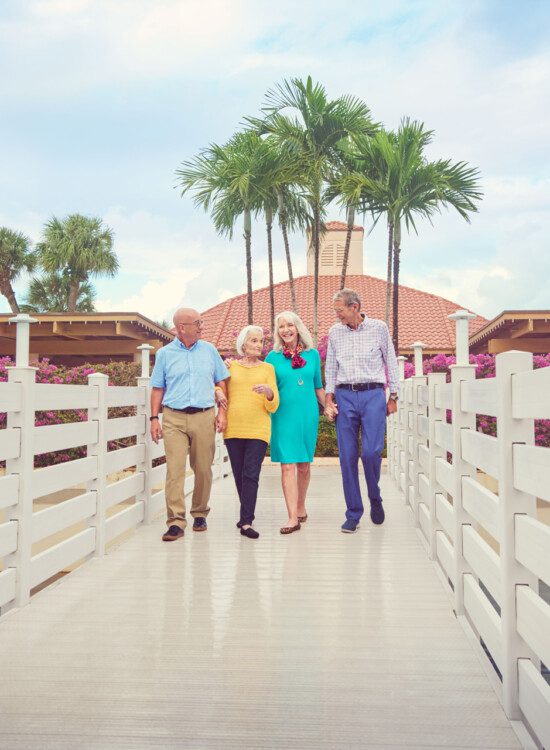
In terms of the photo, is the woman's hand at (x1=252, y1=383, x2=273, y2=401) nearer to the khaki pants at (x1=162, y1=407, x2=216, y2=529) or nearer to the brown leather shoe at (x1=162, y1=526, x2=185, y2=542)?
the khaki pants at (x1=162, y1=407, x2=216, y2=529)

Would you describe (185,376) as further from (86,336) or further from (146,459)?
(86,336)

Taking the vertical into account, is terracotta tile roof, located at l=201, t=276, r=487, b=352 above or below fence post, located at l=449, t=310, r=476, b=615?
above

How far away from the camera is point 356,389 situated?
228 inches

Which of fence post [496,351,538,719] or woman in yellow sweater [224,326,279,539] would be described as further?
woman in yellow sweater [224,326,279,539]

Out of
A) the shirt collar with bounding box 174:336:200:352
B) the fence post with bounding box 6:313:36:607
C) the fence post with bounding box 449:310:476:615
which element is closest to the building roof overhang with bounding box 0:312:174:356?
the shirt collar with bounding box 174:336:200:352

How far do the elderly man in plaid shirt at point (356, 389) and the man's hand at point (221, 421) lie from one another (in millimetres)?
807

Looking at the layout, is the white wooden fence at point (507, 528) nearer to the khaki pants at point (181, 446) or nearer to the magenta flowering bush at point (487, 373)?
the khaki pants at point (181, 446)

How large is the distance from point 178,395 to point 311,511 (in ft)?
7.17

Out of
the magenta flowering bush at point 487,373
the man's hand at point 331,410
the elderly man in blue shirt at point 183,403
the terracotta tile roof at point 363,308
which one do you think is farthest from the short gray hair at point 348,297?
the terracotta tile roof at point 363,308

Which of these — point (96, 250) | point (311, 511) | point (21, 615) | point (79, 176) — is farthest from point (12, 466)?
point (96, 250)

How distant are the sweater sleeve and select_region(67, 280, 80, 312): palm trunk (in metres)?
26.9

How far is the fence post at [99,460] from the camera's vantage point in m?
4.93

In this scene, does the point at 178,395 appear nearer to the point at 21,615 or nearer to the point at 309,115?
the point at 21,615

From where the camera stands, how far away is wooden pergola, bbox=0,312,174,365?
62.8ft
